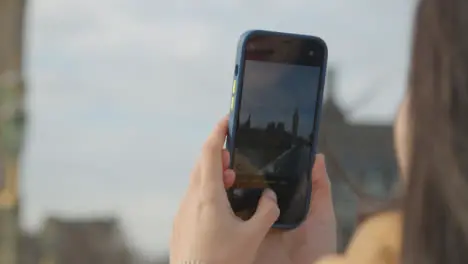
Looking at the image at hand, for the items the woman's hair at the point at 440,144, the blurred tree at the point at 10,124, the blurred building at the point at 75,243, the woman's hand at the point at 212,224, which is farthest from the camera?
the blurred building at the point at 75,243

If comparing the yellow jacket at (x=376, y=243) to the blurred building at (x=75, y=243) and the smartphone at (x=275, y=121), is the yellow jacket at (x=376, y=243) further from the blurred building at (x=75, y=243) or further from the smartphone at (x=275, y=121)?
the blurred building at (x=75, y=243)

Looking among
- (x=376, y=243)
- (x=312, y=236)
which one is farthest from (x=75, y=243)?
Answer: (x=376, y=243)

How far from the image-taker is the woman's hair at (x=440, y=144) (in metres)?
0.31

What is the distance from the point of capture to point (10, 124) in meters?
3.07

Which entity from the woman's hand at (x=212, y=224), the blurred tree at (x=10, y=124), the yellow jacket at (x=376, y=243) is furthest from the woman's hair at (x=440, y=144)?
the blurred tree at (x=10, y=124)

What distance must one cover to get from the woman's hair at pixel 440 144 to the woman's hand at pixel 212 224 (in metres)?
0.16

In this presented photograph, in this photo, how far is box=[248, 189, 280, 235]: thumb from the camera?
1.60 ft

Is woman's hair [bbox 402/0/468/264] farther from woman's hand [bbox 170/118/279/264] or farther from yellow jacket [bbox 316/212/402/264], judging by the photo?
woman's hand [bbox 170/118/279/264]

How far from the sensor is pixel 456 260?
1.03 feet

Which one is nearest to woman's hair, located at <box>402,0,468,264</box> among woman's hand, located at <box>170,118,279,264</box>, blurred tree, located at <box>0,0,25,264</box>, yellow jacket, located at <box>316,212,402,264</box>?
yellow jacket, located at <box>316,212,402,264</box>

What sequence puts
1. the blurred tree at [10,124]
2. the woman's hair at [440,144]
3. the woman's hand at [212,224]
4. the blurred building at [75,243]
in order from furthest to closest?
1. the blurred building at [75,243]
2. the blurred tree at [10,124]
3. the woman's hand at [212,224]
4. the woman's hair at [440,144]

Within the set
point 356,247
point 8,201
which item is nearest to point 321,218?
point 356,247

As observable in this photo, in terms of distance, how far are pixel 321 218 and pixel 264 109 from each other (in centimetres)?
8

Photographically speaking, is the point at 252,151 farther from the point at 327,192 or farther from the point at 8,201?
the point at 8,201
